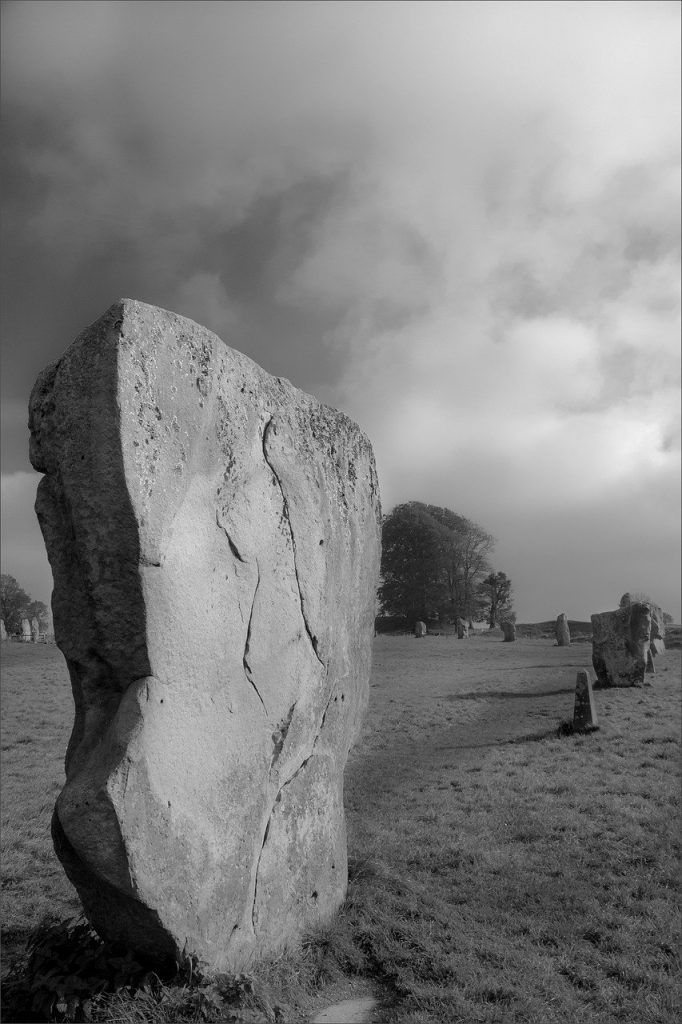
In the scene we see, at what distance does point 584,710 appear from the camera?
49.4 ft

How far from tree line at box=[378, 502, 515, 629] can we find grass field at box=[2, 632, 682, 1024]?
3853 centimetres

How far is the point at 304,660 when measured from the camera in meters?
6.01

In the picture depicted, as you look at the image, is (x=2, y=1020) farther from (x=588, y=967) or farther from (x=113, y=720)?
(x=588, y=967)

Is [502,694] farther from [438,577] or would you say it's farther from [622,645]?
[438,577]

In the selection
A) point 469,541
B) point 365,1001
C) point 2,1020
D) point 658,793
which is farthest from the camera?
point 469,541

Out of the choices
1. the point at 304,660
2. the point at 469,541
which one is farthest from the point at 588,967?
the point at 469,541

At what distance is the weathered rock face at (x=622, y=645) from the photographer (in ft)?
71.0

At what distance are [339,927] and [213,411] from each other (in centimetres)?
440

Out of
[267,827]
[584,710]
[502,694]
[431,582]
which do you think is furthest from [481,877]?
[431,582]

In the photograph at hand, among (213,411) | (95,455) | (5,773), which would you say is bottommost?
(5,773)

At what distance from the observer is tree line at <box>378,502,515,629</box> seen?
55188mm

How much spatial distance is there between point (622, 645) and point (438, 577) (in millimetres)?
34094

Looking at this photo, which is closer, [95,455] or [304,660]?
[95,455]

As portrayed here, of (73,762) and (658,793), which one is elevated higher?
(73,762)
